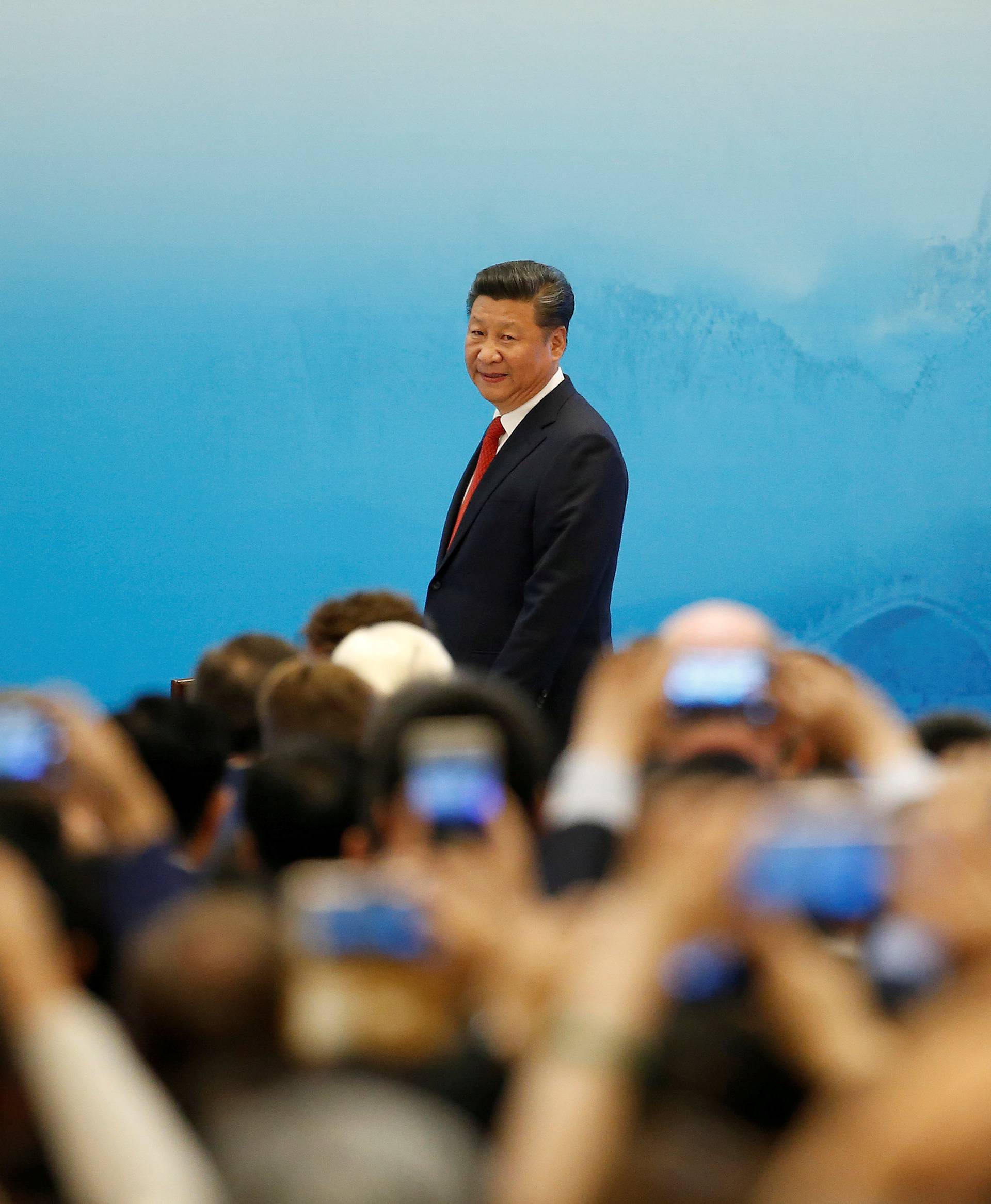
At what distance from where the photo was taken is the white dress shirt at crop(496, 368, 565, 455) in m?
2.96

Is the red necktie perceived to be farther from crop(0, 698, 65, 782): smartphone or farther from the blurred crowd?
the blurred crowd

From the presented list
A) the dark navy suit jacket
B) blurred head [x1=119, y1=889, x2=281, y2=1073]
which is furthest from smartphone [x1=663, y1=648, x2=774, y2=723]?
the dark navy suit jacket

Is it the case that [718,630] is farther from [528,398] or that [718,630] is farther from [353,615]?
[528,398]

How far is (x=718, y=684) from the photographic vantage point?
1.38 meters

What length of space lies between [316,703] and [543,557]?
102cm

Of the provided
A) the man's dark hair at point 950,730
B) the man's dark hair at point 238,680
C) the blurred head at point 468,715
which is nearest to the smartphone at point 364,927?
the blurred head at point 468,715

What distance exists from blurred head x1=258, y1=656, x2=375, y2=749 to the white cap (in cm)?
10

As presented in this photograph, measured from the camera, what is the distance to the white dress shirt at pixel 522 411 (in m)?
2.96

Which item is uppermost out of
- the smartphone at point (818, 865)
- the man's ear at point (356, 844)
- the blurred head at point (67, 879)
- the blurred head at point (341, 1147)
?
Result: the man's ear at point (356, 844)

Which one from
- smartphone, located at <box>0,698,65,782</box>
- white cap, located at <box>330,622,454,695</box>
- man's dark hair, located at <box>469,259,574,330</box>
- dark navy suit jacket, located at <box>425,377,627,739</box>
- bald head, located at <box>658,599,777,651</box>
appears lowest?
smartphone, located at <box>0,698,65,782</box>

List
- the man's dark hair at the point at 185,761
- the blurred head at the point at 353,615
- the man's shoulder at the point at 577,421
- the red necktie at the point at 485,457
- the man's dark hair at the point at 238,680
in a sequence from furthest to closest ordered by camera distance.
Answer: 1. the red necktie at the point at 485,457
2. the man's shoulder at the point at 577,421
3. the blurred head at the point at 353,615
4. the man's dark hair at the point at 238,680
5. the man's dark hair at the point at 185,761

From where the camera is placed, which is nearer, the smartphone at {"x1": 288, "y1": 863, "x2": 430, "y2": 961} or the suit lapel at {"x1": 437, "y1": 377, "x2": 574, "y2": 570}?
the smartphone at {"x1": 288, "y1": 863, "x2": 430, "y2": 961}

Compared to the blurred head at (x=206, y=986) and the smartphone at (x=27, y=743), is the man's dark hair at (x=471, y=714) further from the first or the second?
the blurred head at (x=206, y=986)

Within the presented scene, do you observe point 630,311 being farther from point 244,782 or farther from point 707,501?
point 244,782
